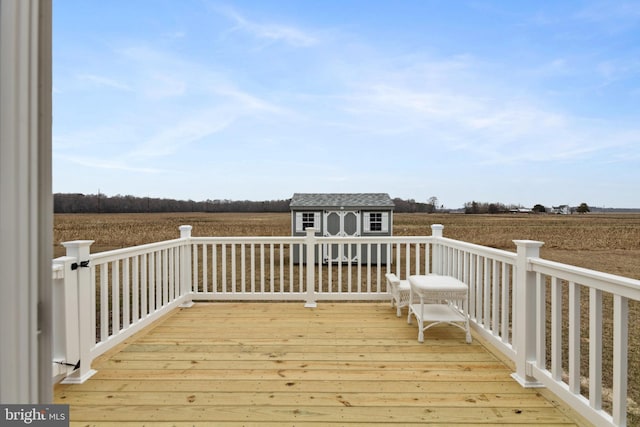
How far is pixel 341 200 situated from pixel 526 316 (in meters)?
8.23

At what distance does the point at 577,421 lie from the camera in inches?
74.4

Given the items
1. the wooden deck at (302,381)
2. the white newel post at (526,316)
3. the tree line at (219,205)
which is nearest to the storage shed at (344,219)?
the wooden deck at (302,381)

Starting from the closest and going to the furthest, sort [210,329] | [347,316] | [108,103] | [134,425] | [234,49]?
[134,425] < [210,329] < [347,316] < [108,103] < [234,49]

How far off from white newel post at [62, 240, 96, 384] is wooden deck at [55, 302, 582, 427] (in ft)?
0.30

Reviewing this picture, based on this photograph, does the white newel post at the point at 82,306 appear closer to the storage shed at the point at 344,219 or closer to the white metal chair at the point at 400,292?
the white metal chair at the point at 400,292

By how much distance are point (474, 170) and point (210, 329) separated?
13802mm

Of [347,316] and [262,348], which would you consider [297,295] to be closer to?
[347,316]

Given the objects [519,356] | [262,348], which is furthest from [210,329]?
[519,356]

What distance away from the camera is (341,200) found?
10.5 m

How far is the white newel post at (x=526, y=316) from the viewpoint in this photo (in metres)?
2.33

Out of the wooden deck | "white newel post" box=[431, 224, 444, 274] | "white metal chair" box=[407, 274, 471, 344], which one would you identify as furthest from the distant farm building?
the wooden deck

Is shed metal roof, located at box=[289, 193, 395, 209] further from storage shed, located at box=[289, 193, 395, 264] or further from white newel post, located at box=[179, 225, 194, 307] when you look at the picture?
white newel post, located at box=[179, 225, 194, 307]

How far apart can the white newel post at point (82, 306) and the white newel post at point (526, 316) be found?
9.82 ft

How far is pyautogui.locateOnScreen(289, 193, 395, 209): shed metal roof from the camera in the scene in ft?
33.3
